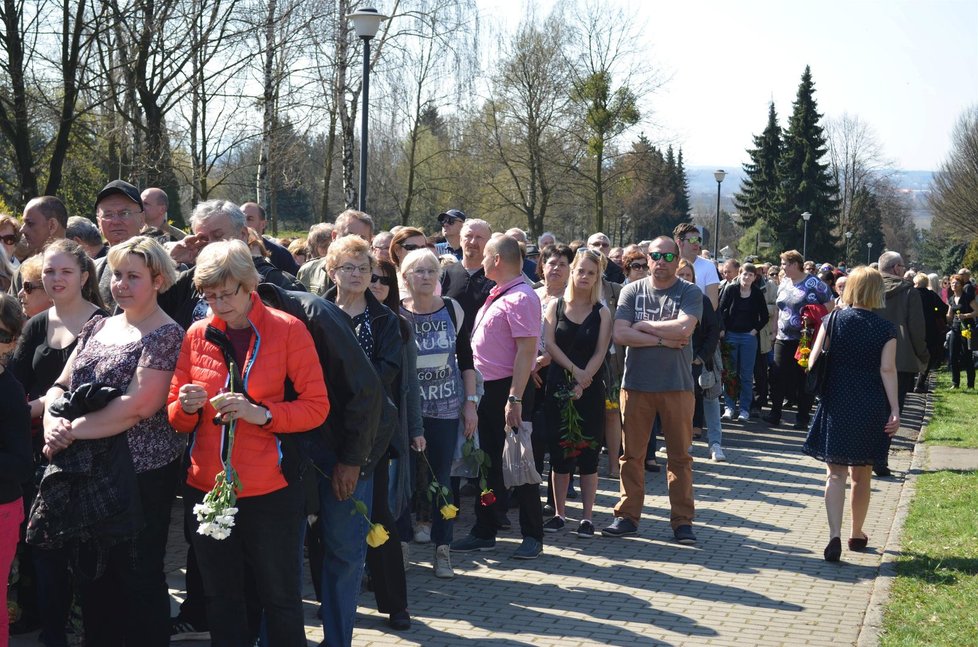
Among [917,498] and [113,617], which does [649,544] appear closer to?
[917,498]

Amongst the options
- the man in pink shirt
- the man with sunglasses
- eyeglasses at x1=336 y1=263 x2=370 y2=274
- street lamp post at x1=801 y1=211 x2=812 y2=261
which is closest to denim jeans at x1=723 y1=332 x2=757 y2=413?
the man with sunglasses

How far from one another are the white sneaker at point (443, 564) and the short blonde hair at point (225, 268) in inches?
118

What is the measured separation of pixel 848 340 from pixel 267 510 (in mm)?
4722

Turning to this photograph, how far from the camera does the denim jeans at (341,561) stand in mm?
5031

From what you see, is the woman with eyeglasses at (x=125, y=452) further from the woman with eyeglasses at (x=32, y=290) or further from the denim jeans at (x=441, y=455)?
the denim jeans at (x=441, y=455)

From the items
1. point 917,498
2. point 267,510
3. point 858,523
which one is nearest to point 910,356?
point 917,498

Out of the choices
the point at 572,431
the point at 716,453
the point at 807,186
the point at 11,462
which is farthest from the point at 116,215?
the point at 807,186

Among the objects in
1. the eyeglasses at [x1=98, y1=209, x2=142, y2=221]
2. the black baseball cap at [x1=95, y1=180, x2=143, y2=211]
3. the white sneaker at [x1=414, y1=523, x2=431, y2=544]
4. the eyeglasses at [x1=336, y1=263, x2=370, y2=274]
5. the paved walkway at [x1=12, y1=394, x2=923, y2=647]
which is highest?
the black baseball cap at [x1=95, y1=180, x2=143, y2=211]

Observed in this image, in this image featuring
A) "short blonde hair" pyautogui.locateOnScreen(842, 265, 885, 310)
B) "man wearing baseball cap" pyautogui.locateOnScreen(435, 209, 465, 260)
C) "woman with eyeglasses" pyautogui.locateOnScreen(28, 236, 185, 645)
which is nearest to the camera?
"woman with eyeglasses" pyautogui.locateOnScreen(28, 236, 185, 645)

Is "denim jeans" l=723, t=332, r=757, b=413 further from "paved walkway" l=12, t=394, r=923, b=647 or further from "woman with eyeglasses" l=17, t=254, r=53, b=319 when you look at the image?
"woman with eyeglasses" l=17, t=254, r=53, b=319

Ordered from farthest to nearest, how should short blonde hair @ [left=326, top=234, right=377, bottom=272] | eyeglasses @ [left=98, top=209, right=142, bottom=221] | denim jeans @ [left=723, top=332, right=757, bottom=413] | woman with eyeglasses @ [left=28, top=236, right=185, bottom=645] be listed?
denim jeans @ [left=723, top=332, right=757, bottom=413] < eyeglasses @ [left=98, top=209, right=142, bottom=221] < short blonde hair @ [left=326, top=234, right=377, bottom=272] < woman with eyeglasses @ [left=28, top=236, right=185, bottom=645]

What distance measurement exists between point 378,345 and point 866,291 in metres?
3.78

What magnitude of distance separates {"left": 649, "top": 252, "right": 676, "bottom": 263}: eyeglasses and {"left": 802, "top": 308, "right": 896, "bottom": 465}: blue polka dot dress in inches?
48.6

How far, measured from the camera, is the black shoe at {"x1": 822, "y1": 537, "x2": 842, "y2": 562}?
24.5 feet
